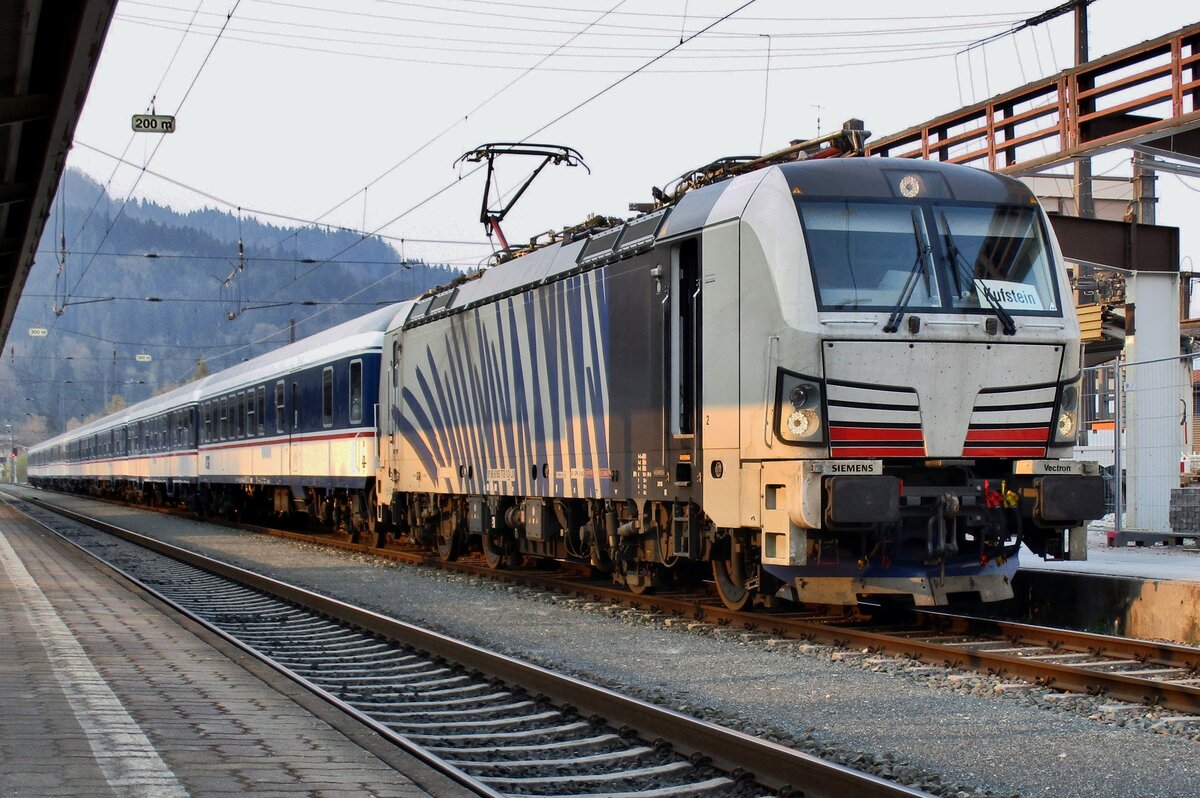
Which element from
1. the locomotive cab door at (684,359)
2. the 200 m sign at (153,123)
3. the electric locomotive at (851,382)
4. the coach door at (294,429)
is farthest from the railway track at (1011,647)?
the coach door at (294,429)

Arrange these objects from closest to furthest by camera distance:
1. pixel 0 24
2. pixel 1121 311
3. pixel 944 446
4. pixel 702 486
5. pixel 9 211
A: pixel 944 446 → pixel 702 486 → pixel 0 24 → pixel 9 211 → pixel 1121 311

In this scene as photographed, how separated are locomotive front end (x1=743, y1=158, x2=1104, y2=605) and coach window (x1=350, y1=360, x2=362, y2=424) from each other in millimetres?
11835

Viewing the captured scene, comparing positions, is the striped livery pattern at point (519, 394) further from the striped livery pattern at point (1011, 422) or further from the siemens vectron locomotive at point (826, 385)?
the striped livery pattern at point (1011, 422)

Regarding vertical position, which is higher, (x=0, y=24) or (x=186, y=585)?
(x=0, y=24)

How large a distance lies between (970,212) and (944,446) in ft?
6.16

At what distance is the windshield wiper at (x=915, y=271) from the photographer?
9.53 m

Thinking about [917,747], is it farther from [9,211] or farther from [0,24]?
[9,211]

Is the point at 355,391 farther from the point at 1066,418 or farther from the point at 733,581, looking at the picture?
the point at 1066,418

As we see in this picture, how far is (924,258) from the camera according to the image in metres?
9.83

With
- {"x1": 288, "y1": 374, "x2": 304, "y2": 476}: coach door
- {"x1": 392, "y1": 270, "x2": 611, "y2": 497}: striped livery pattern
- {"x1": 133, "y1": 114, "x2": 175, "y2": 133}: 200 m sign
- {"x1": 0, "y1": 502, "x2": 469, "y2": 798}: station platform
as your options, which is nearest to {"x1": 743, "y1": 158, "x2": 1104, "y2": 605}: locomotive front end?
{"x1": 392, "y1": 270, "x2": 611, "y2": 497}: striped livery pattern

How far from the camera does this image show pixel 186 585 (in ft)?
52.5

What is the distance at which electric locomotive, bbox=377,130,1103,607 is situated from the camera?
9.41 m

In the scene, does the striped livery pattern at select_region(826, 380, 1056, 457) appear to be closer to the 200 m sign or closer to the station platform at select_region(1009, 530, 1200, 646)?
the station platform at select_region(1009, 530, 1200, 646)

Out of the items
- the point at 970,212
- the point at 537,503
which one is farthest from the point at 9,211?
the point at 970,212
